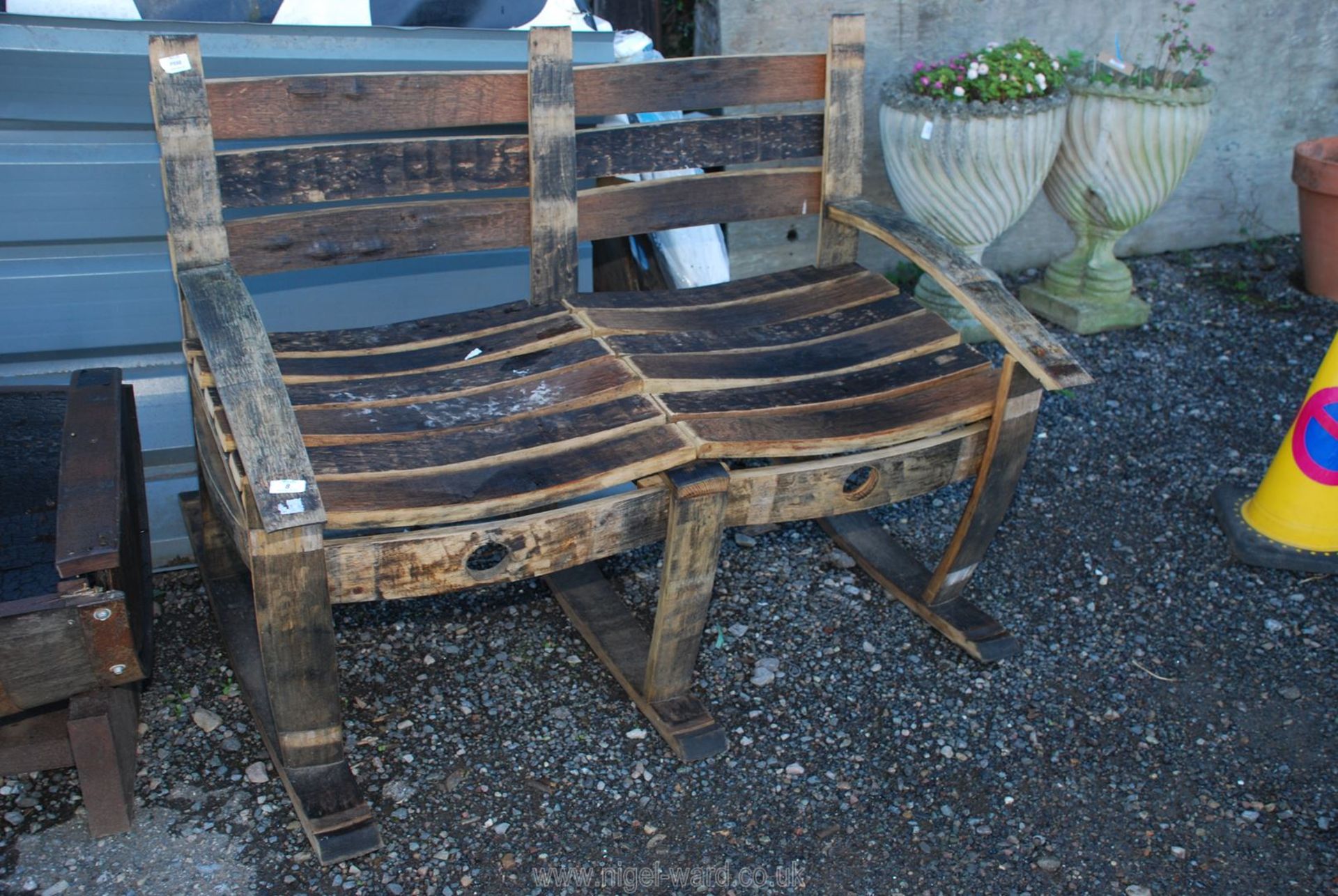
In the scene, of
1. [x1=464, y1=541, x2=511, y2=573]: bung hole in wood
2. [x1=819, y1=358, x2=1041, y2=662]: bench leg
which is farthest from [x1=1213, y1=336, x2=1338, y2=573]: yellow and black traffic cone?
[x1=464, y1=541, x2=511, y2=573]: bung hole in wood

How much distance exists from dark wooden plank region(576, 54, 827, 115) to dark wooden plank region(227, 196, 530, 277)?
27 centimetres

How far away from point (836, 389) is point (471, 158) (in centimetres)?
83

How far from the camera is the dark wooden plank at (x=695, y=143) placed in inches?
98.0

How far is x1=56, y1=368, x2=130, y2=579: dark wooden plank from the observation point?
185 cm

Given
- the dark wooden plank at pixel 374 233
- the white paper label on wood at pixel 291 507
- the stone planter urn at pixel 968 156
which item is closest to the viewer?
the white paper label on wood at pixel 291 507

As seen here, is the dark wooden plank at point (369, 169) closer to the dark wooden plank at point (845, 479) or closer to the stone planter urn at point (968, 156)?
the dark wooden plank at point (845, 479)

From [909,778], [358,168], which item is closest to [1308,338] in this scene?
[909,778]

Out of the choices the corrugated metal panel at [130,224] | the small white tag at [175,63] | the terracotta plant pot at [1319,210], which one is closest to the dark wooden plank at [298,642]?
the small white tag at [175,63]

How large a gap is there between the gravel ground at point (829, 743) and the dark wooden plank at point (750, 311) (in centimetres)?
66

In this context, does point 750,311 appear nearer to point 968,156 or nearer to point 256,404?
point 256,404

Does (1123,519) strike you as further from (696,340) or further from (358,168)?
(358,168)

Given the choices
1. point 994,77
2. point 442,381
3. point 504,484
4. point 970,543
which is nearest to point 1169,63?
point 994,77

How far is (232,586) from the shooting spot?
8.55 feet

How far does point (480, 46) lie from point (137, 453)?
1.11m
